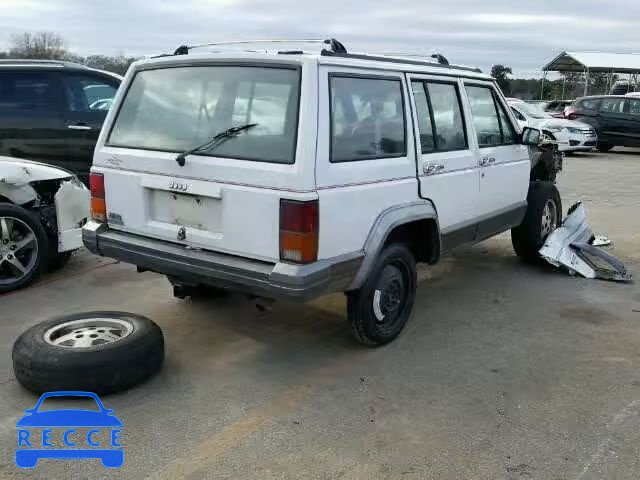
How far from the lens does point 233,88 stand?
12.0 ft

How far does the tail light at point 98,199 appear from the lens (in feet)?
13.4

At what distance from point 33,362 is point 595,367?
334 cm

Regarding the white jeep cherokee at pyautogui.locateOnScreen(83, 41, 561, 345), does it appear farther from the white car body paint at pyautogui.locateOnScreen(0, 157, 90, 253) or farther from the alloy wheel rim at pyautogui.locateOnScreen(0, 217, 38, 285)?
the white car body paint at pyautogui.locateOnScreen(0, 157, 90, 253)

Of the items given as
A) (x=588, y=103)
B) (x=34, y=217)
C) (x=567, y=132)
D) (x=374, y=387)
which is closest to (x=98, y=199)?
(x=34, y=217)

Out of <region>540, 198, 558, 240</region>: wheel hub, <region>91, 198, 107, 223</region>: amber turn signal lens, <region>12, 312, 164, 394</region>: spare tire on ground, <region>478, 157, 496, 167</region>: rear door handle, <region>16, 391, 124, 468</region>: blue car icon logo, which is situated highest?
<region>478, 157, 496, 167</region>: rear door handle

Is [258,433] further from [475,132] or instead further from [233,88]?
[475,132]

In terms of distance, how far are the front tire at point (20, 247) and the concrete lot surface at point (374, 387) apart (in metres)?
0.18

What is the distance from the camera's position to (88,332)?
379 cm

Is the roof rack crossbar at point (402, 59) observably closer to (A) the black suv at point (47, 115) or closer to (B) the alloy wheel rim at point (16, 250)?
(B) the alloy wheel rim at point (16, 250)

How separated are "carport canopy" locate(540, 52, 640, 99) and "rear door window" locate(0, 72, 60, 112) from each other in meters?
29.8

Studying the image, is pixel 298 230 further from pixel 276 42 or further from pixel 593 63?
pixel 593 63

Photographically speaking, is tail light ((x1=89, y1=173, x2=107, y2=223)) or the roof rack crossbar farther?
tail light ((x1=89, y1=173, x2=107, y2=223))

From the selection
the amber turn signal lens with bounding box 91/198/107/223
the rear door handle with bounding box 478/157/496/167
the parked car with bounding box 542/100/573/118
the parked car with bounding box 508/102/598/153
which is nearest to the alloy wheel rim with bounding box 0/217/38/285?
the amber turn signal lens with bounding box 91/198/107/223

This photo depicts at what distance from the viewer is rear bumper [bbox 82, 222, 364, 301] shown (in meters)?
3.36
